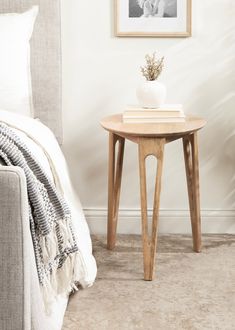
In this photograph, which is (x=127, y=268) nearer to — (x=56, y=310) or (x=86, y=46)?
(x=56, y=310)

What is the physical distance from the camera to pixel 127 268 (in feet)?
9.70

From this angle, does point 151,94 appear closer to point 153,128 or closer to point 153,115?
point 153,115

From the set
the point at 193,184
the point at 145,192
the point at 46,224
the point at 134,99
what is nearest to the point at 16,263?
the point at 46,224

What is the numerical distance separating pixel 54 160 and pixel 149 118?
1.53ft

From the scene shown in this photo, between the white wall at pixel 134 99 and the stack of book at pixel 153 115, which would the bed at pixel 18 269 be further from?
the white wall at pixel 134 99

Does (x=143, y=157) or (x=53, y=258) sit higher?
(x=143, y=157)

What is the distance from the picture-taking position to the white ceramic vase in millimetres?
2959

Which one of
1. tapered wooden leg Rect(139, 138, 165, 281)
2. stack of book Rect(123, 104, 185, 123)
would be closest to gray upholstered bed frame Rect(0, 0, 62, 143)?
stack of book Rect(123, 104, 185, 123)

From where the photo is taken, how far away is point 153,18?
3.19m

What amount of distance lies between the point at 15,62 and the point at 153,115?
2.00 feet

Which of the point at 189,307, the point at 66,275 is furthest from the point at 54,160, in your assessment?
the point at 189,307

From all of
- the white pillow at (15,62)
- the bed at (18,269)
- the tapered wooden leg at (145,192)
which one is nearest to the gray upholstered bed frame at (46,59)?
the white pillow at (15,62)

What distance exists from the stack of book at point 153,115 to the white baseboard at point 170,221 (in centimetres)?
62

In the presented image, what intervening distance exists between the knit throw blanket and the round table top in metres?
0.63
